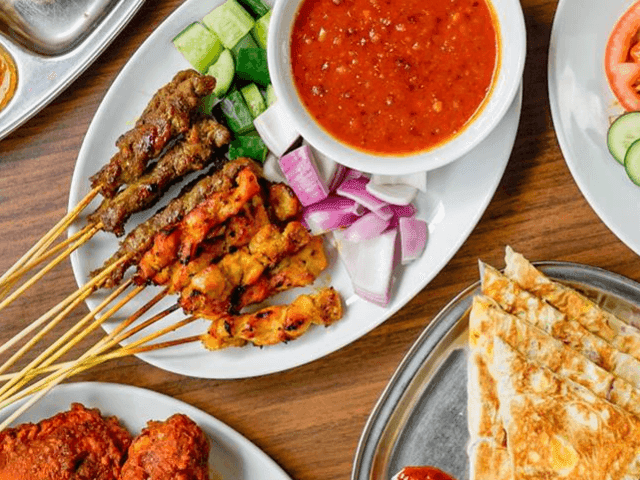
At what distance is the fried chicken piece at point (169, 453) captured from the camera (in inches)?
158

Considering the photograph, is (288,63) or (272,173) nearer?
(288,63)

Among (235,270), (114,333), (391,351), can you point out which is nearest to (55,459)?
(114,333)

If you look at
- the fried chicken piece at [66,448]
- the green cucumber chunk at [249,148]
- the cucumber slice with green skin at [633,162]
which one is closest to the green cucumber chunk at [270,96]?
the green cucumber chunk at [249,148]

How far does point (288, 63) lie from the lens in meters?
3.72

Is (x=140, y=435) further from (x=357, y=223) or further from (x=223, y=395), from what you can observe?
(x=357, y=223)

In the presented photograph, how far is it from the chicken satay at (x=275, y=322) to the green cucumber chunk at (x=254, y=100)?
35.4 inches

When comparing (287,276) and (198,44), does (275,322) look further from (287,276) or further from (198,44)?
(198,44)

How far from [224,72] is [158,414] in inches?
67.6

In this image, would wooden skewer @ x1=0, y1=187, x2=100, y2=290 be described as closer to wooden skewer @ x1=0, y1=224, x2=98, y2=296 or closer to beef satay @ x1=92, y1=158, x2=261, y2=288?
wooden skewer @ x1=0, y1=224, x2=98, y2=296

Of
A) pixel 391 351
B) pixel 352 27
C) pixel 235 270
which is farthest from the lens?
pixel 391 351

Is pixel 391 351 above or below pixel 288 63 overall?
below

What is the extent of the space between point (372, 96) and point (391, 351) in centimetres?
130

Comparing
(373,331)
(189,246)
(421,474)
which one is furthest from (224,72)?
(421,474)

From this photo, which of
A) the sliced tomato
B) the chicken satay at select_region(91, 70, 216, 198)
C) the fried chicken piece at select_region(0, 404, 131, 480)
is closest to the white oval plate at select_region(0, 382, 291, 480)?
the fried chicken piece at select_region(0, 404, 131, 480)
